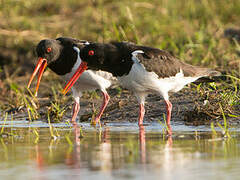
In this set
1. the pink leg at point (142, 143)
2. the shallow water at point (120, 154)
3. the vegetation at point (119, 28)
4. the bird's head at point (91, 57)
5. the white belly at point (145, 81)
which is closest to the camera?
the shallow water at point (120, 154)

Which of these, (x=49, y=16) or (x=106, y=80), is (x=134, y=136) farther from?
(x=49, y=16)

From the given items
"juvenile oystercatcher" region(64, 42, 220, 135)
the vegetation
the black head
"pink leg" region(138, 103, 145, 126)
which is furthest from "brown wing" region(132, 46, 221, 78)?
the vegetation

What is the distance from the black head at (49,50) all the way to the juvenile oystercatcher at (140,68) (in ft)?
1.87

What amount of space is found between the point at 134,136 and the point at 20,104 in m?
3.06

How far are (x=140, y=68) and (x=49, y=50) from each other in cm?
149

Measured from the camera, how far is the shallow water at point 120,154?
3889 mm

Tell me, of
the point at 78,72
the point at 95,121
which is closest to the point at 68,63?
the point at 78,72

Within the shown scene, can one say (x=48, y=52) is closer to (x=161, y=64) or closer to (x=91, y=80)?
(x=91, y=80)

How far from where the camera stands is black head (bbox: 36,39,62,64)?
302 inches

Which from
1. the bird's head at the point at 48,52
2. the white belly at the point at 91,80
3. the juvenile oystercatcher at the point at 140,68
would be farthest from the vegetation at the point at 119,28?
the juvenile oystercatcher at the point at 140,68

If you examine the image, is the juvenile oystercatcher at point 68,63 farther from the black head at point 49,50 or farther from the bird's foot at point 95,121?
the bird's foot at point 95,121

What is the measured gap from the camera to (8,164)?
14.2 ft

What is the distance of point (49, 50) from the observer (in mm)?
7656

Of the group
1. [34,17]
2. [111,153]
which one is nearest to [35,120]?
[111,153]
